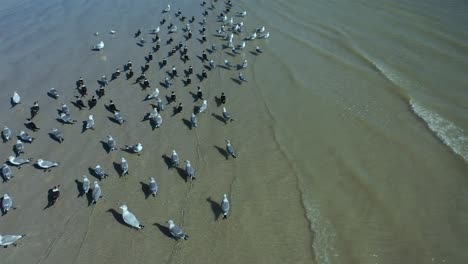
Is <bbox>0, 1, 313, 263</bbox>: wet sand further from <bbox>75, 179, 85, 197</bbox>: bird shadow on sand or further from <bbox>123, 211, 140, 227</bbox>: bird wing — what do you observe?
<bbox>123, 211, 140, 227</bbox>: bird wing

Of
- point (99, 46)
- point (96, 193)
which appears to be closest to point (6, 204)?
point (96, 193)

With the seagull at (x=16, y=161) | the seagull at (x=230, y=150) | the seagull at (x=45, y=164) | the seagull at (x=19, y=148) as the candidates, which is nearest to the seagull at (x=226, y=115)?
the seagull at (x=230, y=150)

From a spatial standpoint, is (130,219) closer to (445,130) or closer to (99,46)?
(445,130)

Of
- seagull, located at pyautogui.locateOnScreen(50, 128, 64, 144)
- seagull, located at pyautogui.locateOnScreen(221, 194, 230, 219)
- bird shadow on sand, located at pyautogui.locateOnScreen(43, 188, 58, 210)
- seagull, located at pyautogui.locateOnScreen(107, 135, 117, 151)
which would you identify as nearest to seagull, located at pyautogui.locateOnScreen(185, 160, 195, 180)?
seagull, located at pyautogui.locateOnScreen(221, 194, 230, 219)

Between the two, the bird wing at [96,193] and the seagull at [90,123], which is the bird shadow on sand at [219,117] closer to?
the seagull at [90,123]

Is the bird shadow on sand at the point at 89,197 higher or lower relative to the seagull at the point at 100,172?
lower
